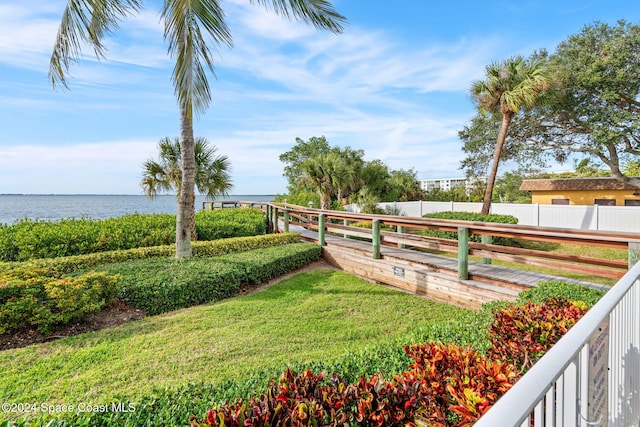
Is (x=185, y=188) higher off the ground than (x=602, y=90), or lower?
lower

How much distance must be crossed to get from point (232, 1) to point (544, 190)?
18.2 m

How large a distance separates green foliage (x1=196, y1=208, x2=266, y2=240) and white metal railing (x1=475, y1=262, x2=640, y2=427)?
8.31m

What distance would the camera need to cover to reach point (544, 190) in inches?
669

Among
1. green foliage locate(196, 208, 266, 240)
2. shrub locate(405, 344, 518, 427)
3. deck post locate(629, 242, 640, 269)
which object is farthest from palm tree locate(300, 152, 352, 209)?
shrub locate(405, 344, 518, 427)

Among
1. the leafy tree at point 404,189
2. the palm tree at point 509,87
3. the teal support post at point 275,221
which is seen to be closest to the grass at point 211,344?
the teal support post at point 275,221

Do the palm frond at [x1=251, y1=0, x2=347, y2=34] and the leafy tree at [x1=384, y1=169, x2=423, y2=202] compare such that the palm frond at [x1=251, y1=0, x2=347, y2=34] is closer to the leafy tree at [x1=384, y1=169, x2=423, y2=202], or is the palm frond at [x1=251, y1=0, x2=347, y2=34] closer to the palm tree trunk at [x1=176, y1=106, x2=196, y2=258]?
the palm tree trunk at [x1=176, y1=106, x2=196, y2=258]

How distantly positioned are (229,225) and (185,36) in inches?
200

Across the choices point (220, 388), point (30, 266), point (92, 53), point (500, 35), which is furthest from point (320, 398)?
point (500, 35)

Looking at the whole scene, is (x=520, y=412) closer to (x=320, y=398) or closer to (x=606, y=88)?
(x=320, y=398)

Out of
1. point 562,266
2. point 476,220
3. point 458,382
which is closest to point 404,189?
point 476,220

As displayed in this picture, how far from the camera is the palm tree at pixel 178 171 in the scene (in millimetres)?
8797

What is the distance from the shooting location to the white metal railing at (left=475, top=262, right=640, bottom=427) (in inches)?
24.5

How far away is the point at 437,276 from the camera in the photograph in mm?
5062

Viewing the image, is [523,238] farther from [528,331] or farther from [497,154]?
[497,154]
